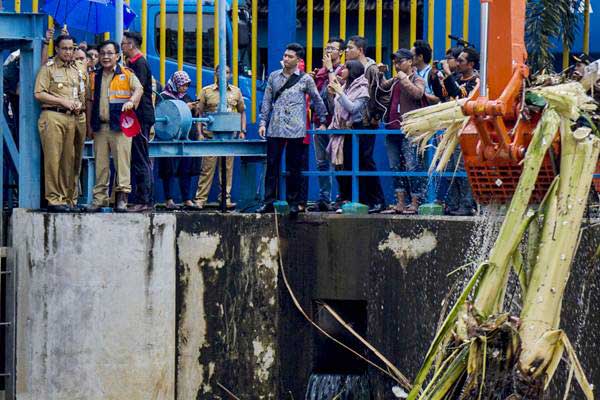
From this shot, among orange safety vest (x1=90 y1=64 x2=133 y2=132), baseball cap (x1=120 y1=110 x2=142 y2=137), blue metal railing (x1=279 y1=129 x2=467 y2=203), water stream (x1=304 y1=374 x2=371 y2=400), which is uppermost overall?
orange safety vest (x1=90 y1=64 x2=133 y2=132)

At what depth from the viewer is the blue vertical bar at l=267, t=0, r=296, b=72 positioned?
15.4 metres

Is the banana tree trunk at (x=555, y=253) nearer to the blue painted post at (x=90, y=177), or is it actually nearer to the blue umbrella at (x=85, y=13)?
the blue painted post at (x=90, y=177)

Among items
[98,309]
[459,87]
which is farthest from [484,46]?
[98,309]

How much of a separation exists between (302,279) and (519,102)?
3.86 m

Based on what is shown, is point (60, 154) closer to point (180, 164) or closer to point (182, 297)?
point (182, 297)

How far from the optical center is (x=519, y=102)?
9.56m

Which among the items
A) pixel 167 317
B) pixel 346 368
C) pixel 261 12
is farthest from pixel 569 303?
pixel 261 12

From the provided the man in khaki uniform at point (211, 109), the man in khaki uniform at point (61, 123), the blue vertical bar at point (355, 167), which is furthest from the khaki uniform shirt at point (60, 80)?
the blue vertical bar at point (355, 167)

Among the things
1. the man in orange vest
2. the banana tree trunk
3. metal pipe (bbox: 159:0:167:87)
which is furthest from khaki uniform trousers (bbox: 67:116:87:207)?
the banana tree trunk

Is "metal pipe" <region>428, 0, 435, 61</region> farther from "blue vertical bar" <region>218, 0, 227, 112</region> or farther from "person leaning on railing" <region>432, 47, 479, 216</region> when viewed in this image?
"blue vertical bar" <region>218, 0, 227, 112</region>

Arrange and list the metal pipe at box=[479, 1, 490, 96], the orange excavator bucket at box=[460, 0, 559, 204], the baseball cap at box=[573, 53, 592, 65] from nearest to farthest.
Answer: the metal pipe at box=[479, 1, 490, 96] → the orange excavator bucket at box=[460, 0, 559, 204] → the baseball cap at box=[573, 53, 592, 65]

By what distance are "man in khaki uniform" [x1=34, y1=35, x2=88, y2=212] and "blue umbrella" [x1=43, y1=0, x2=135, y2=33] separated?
1.93 m

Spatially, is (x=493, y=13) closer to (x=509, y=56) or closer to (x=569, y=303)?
(x=509, y=56)

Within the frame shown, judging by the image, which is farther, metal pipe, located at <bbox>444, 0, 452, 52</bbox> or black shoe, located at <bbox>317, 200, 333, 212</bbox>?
metal pipe, located at <bbox>444, 0, 452, 52</bbox>
